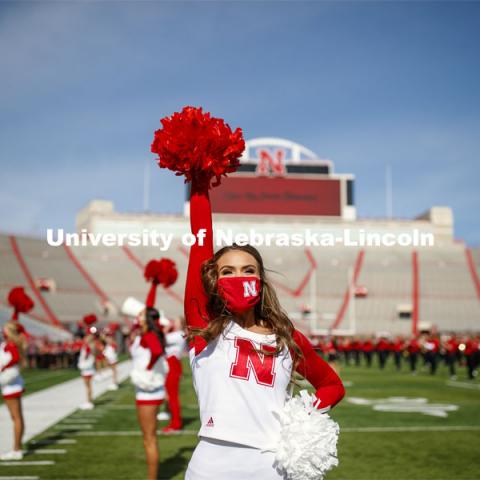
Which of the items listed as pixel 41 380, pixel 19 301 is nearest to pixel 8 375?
pixel 19 301

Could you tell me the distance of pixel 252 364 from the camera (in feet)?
8.17

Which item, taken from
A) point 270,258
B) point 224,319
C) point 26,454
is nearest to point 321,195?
point 270,258

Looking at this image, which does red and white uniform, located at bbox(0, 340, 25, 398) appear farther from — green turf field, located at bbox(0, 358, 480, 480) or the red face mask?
the red face mask

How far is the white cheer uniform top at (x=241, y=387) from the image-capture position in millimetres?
2426

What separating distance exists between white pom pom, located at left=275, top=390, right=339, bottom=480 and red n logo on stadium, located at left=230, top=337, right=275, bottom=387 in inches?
5.5

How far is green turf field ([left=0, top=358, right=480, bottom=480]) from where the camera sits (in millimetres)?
6719

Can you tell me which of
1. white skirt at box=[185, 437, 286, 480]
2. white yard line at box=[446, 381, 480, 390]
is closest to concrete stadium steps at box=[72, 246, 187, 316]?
white yard line at box=[446, 381, 480, 390]

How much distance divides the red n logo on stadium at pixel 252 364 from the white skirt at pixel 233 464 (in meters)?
0.26

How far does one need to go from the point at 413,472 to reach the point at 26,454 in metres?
4.48

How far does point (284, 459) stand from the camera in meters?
2.33

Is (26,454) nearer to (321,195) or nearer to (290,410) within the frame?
(290,410)

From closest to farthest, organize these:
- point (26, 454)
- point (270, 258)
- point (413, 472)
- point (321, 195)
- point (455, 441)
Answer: point (413, 472) → point (26, 454) → point (455, 441) → point (270, 258) → point (321, 195)

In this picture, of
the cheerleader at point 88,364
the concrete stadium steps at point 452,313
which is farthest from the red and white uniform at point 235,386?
the concrete stadium steps at point 452,313

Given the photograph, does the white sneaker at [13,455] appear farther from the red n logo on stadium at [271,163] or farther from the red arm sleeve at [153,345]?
the red n logo on stadium at [271,163]
